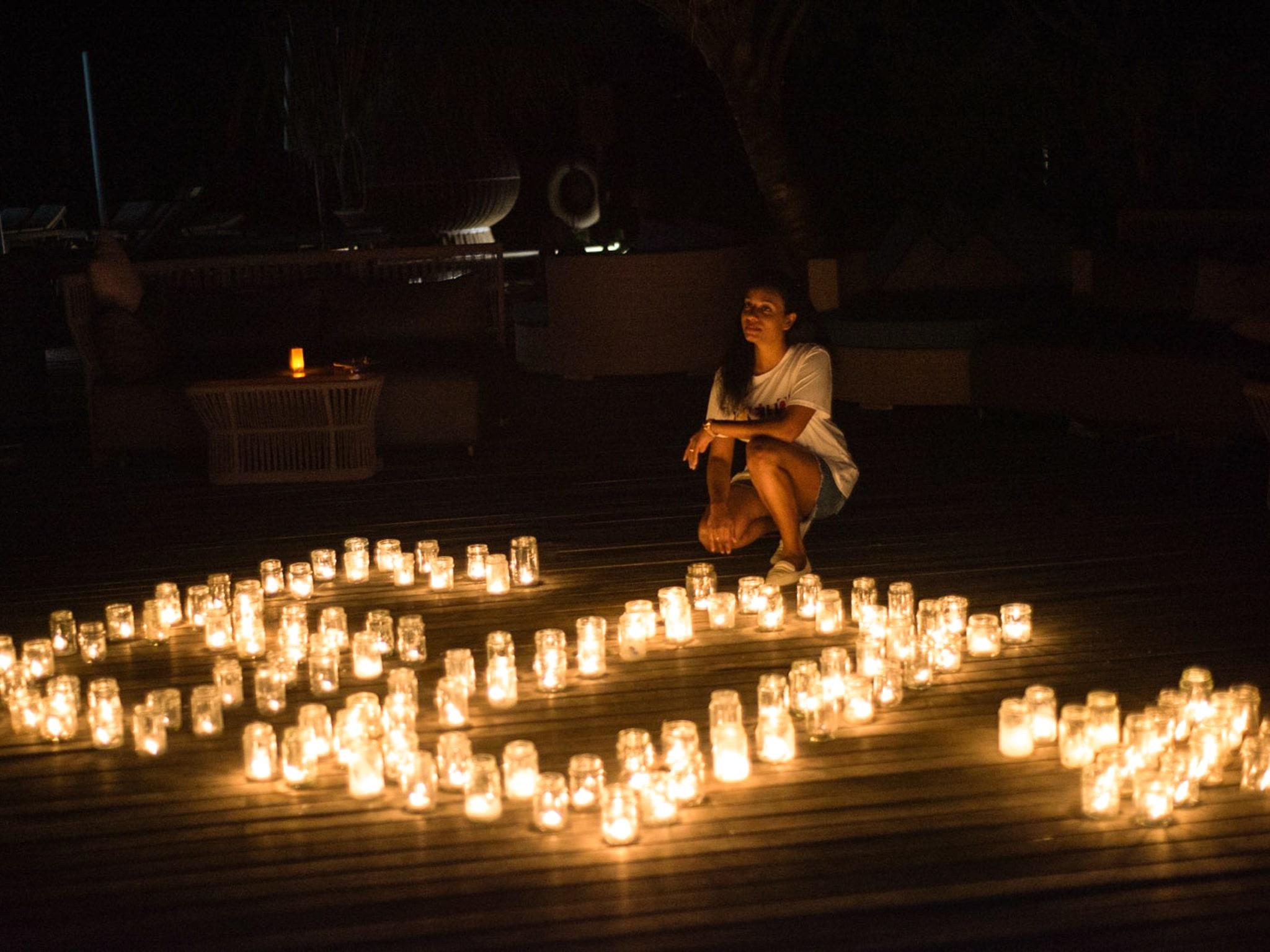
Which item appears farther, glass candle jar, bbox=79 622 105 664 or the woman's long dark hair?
the woman's long dark hair

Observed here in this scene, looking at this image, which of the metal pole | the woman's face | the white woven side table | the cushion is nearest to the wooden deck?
the white woven side table

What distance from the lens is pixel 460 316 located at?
7512 mm

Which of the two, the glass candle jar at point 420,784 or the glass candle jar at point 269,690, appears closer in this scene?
the glass candle jar at point 420,784

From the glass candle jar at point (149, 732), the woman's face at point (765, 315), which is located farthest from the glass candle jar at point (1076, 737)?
the glass candle jar at point (149, 732)

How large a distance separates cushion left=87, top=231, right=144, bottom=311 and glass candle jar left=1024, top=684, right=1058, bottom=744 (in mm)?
4841

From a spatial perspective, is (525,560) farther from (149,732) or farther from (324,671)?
(149,732)

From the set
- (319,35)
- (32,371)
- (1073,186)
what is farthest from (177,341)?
(1073,186)

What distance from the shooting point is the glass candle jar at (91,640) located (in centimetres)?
406

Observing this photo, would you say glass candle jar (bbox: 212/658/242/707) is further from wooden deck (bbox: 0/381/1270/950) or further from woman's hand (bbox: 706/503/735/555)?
woman's hand (bbox: 706/503/735/555)

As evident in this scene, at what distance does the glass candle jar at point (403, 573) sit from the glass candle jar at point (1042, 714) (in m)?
2.11

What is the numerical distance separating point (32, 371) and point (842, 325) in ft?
13.1

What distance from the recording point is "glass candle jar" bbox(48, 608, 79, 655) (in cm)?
409

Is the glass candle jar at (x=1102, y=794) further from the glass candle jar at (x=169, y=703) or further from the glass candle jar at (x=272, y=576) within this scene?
the glass candle jar at (x=272, y=576)

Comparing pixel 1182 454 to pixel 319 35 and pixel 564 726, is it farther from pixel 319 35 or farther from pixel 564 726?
pixel 319 35
